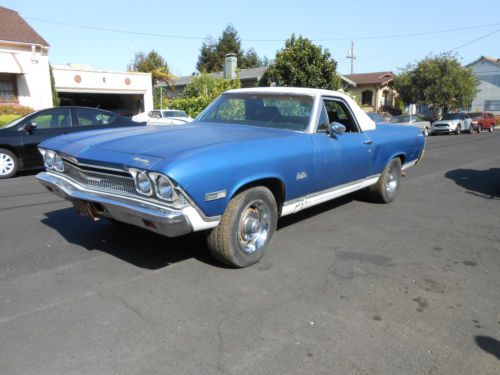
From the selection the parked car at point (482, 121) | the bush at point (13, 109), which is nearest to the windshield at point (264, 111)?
the bush at point (13, 109)

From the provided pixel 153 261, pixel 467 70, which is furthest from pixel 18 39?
pixel 467 70

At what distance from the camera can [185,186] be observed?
10.7 ft

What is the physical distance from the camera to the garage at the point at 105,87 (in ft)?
84.7

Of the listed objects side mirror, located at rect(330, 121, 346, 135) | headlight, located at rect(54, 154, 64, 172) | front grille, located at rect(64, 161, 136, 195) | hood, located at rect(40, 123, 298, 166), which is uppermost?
side mirror, located at rect(330, 121, 346, 135)

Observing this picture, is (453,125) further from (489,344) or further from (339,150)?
(489,344)

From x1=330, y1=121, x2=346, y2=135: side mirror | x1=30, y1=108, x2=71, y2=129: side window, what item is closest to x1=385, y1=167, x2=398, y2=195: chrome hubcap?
x1=330, y1=121, x2=346, y2=135: side mirror

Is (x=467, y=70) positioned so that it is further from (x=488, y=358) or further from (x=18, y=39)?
(x=488, y=358)

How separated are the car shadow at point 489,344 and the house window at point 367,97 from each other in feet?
131

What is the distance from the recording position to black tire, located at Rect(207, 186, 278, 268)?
3.71 meters

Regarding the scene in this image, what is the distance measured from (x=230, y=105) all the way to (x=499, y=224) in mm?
3895

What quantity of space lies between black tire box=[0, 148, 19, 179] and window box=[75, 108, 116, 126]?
4.93 ft

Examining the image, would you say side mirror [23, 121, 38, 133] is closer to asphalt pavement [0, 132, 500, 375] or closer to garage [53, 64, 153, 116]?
asphalt pavement [0, 132, 500, 375]

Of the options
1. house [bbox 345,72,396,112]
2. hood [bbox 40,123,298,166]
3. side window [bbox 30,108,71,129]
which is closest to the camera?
hood [bbox 40,123,298,166]

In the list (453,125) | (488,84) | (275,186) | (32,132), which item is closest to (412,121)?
(453,125)
